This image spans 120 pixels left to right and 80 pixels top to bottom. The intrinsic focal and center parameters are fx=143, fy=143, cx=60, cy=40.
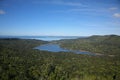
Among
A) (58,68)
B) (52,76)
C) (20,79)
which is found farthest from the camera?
(58,68)

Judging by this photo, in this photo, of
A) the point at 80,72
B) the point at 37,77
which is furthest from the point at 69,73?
the point at 37,77

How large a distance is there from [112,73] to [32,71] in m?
9.33

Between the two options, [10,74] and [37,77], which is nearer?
[10,74]

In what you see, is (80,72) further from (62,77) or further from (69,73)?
(62,77)

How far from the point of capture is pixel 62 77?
1582 centimetres

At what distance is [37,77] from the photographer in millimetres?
15859

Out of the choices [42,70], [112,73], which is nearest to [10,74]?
[42,70]

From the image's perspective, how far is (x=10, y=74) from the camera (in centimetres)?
1434

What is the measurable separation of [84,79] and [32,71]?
6.05 m

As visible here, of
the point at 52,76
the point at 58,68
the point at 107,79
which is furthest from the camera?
the point at 58,68

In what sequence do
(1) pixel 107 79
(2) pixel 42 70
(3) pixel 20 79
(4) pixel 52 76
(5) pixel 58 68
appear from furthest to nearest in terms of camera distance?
(5) pixel 58 68 → (2) pixel 42 70 → (4) pixel 52 76 → (1) pixel 107 79 → (3) pixel 20 79

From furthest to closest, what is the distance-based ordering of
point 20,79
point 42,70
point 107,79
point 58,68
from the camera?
point 58,68, point 42,70, point 107,79, point 20,79

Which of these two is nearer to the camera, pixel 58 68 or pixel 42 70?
pixel 42 70

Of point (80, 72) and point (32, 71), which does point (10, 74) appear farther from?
point (80, 72)
